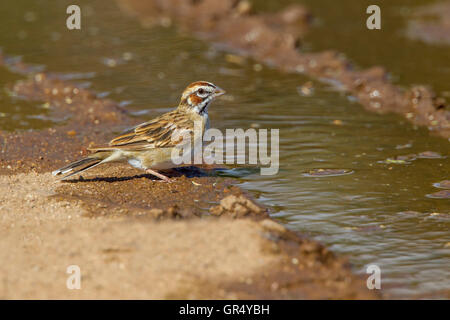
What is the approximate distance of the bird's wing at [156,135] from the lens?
7805 mm

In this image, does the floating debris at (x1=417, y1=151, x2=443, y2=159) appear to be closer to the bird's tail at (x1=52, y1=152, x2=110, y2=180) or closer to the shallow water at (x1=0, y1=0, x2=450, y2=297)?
the shallow water at (x1=0, y1=0, x2=450, y2=297)

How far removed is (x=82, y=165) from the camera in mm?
7887

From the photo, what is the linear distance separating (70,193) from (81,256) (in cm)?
183

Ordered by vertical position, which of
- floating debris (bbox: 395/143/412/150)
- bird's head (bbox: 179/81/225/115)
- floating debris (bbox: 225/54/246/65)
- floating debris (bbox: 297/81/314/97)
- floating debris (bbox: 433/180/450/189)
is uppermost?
floating debris (bbox: 225/54/246/65)

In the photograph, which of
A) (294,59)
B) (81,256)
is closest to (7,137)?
(81,256)

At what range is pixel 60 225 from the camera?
6.55 m

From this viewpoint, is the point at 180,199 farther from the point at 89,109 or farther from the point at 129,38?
the point at 129,38

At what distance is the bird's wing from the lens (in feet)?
25.6

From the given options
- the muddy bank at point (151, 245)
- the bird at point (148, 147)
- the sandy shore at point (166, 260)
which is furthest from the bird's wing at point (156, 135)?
the sandy shore at point (166, 260)

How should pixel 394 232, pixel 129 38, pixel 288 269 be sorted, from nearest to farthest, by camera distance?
pixel 288 269 < pixel 394 232 < pixel 129 38

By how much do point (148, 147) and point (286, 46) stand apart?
7.62 metres

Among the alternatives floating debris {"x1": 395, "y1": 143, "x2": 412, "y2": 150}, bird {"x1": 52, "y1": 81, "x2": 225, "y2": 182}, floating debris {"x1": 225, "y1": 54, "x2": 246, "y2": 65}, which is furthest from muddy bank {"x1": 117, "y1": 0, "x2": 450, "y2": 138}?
bird {"x1": 52, "y1": 81, "x2": 225, "y2": 182}

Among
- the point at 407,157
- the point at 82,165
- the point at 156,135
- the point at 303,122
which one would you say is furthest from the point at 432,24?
the point at 82,165

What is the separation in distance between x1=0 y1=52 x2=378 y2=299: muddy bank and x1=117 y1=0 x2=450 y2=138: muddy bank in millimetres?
4199
